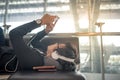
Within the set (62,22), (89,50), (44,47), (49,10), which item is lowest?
(89,50)

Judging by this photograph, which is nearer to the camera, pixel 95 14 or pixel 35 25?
pixel 35 25

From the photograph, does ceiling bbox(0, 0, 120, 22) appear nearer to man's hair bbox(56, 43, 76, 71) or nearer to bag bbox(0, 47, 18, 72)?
bag bbox(0, 47, 18, 72)

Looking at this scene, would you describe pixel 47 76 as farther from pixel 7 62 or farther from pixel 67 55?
pixel 7 62

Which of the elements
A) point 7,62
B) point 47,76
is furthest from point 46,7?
point 47,76

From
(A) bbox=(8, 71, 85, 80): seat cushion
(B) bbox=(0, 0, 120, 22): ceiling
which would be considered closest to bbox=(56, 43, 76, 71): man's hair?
(A) bbox=(8, 71, 85, 80): seat cushion

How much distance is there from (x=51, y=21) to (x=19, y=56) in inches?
16.3

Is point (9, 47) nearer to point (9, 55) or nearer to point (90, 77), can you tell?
point (9, 55)

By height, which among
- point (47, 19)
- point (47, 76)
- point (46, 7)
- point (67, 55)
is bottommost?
point (47, 76)

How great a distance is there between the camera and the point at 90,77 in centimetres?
283

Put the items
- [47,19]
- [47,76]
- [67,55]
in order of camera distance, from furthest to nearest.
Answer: [47,19]
[67,55]
[47,76]

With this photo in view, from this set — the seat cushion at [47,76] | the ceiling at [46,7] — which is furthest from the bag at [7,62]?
the ceiling at [46,7]

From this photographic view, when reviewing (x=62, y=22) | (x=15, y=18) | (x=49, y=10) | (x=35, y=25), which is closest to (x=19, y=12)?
(x=15, y=18)

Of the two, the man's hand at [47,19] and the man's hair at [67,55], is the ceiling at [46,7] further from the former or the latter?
the man's hair at [67,55]

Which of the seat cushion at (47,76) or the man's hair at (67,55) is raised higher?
the man's hair at (67,55)
